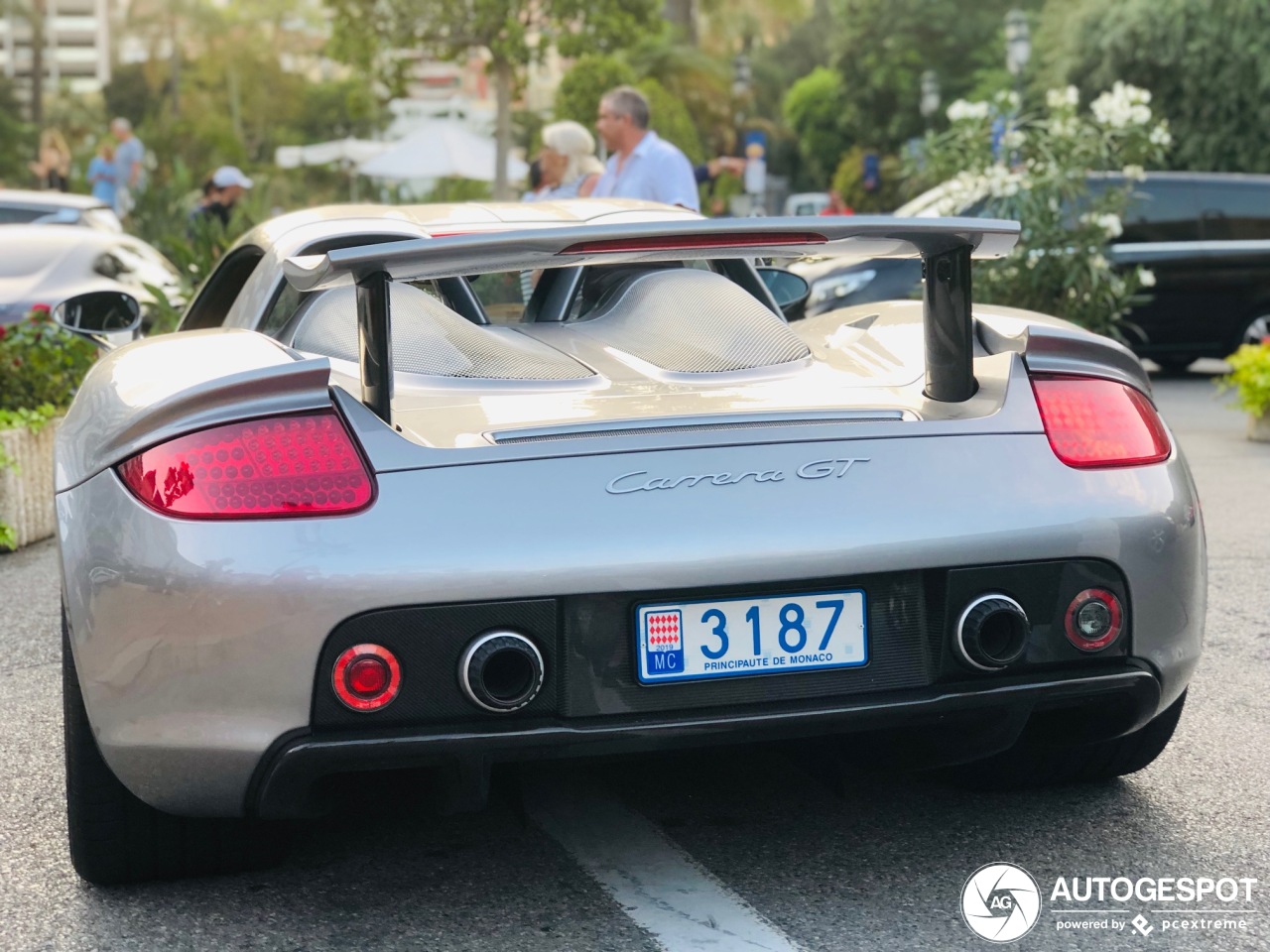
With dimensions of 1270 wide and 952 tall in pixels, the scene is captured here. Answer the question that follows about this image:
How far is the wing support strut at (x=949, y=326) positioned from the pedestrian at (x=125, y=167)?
15739 millimetres

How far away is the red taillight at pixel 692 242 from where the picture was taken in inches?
102

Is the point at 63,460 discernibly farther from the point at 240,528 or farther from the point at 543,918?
the point at 543,918

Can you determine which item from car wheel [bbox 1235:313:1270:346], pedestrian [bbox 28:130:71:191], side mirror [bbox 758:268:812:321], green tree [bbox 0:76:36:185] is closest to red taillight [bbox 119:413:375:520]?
side mirror [bbox 758:268:812:321]

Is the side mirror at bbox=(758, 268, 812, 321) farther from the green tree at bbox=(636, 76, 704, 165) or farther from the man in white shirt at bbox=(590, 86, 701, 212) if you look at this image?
the green tree at bbox=(636, 76, 704, 165)

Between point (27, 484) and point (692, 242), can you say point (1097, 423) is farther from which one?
point (27, 484)

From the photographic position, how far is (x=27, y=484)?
636 cm

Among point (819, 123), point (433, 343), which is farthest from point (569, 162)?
point (819, 123)

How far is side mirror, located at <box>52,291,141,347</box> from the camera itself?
14.0 ft

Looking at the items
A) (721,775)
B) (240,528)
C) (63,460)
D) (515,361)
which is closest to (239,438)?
(240,528)

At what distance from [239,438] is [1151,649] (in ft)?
4.92

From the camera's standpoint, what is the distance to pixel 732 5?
232ft
